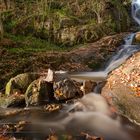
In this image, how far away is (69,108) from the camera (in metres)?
11.2

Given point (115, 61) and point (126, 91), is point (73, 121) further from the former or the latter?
point (115, 61)

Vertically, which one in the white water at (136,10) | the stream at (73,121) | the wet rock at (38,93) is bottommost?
the stream at (73,121)

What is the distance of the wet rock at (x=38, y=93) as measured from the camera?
11.8 m

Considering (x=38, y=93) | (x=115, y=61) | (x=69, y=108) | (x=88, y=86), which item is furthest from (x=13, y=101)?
(x=115, y=61)

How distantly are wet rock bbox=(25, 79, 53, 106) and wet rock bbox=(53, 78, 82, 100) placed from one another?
0.32 m

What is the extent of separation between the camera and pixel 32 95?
11.9 m

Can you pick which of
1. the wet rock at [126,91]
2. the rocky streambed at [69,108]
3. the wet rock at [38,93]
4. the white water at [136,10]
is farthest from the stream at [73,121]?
the white water at [136,10]

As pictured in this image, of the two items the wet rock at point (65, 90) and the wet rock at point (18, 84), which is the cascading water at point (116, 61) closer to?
the wet rock at point (65, 90)

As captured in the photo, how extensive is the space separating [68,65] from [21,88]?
384cm

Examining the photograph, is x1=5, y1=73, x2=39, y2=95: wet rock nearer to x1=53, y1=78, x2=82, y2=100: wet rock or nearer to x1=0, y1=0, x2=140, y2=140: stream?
x1=0, y1=0, x2=140, y2=140: stream

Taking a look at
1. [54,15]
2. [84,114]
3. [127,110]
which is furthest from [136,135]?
[54,15]

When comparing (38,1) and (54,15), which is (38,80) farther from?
(38,1)

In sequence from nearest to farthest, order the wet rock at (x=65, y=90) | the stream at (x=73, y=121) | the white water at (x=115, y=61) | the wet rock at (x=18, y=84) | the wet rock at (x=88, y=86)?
the stream at (x=73, y=121) → the wet rock at (x=65, y=90) → the wet rock at (x=88, y=86) → the wet rock at (x=18, y=84) → the white water at (x=115, y=61)

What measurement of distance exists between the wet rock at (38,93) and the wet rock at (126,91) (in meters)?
2.27
